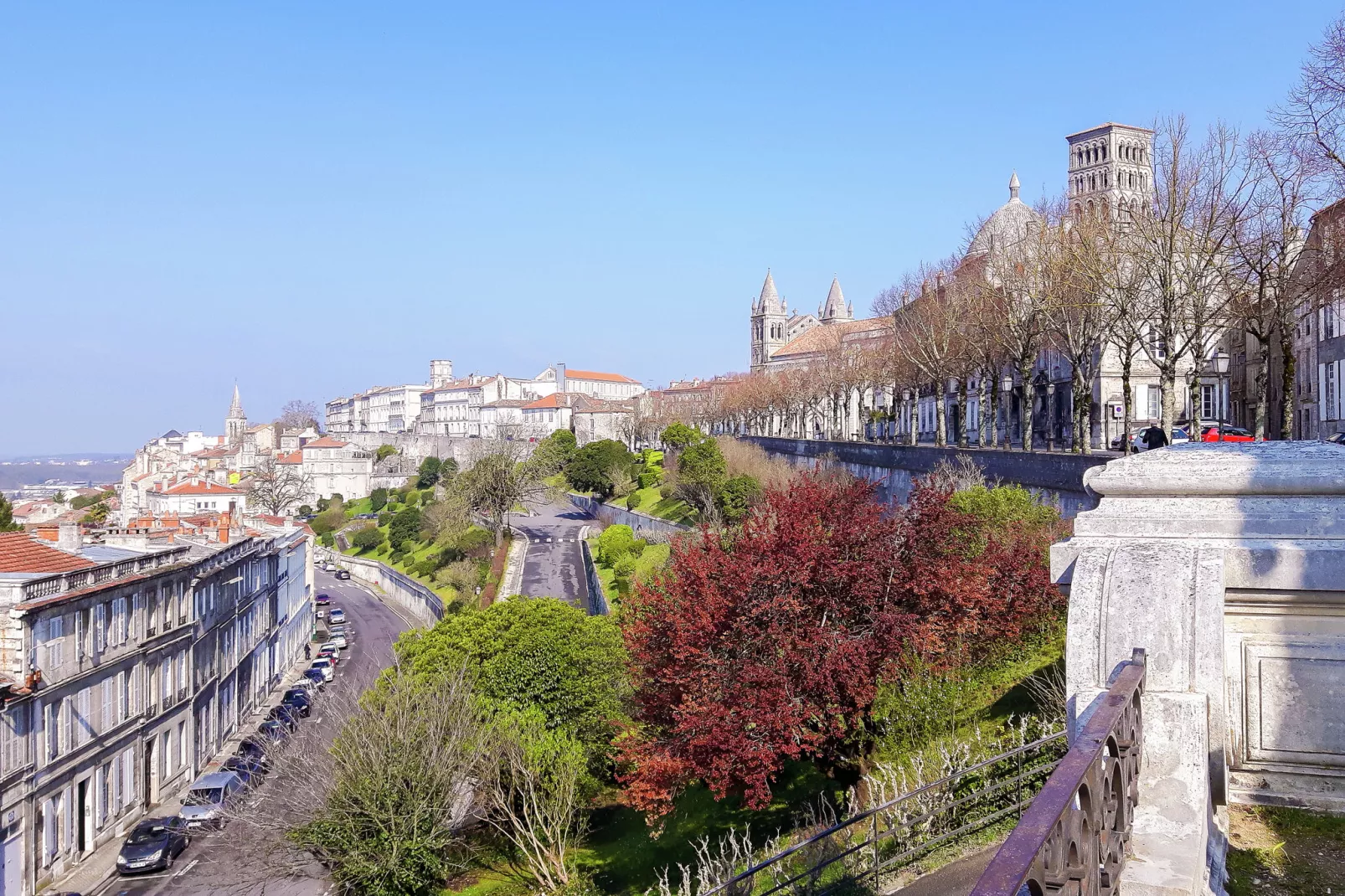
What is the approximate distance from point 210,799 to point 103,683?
13.1 ft

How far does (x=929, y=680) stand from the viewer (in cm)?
1226

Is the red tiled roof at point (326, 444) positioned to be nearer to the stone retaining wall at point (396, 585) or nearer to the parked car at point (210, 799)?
the stone retaining wall at point (396, 585)

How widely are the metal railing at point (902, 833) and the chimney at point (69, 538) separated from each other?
32461mm

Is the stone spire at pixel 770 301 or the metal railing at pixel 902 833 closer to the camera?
the metal railing at pixel 902 833

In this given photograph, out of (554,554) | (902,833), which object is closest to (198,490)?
(554,554)

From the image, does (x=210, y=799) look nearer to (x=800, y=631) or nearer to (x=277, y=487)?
(x=800, y=631)

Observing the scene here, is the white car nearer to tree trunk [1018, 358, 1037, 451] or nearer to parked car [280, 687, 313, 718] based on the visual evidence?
parked car [280, 687, 313, 718]

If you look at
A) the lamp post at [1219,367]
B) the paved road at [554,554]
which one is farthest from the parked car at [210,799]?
the lamp post at [1219,367]

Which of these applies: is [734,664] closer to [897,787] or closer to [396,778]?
[897,787]

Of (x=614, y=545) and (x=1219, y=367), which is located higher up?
(x=1219, y=367)

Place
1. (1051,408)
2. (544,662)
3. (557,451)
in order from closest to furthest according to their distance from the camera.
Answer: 1. (544,662)
2. (1051,408)
3. (557,451)

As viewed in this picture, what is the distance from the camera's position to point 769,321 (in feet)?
508

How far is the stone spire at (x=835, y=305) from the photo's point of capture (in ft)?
498

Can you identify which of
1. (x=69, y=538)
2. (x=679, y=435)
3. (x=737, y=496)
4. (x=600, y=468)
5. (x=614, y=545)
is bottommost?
(x=614, y=545)
